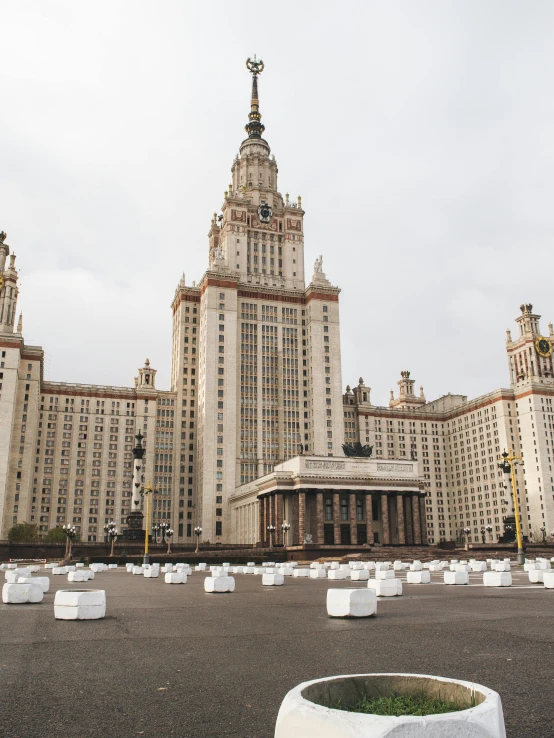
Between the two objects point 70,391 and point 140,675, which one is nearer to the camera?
point 140,675

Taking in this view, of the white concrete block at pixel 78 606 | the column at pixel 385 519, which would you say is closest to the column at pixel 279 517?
the column at pixel 385 519

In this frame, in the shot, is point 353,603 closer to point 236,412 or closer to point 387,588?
point 387,588

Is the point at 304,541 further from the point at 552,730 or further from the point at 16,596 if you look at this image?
the point at 552,730

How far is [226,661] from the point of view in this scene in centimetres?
968

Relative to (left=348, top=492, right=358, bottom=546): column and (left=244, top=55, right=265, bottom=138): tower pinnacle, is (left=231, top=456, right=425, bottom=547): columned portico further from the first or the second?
(left=244, top=55, right=265, bottom=138): tower pinnacle

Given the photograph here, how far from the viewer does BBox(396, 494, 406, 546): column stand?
3959 inches

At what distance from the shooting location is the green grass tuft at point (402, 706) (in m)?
4.54

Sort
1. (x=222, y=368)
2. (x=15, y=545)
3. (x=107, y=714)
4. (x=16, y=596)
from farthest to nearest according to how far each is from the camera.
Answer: (x=222, y=368) < (x=15, y=545) < (x=16, y=596) < (x=107, y=714)

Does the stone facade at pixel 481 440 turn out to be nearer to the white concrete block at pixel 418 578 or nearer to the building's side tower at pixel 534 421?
the building's side tower at pixel 534 421

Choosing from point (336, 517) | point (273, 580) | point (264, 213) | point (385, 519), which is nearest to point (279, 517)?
point (336, 517)

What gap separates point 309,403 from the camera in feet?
420

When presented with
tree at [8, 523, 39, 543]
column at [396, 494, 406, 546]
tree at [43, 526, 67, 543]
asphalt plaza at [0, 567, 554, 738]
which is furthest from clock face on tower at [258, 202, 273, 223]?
asphalt plaza at [0, 567, 554, 738]

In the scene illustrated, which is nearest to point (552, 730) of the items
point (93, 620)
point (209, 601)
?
point (93, 620)

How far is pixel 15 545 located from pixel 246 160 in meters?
97.7
